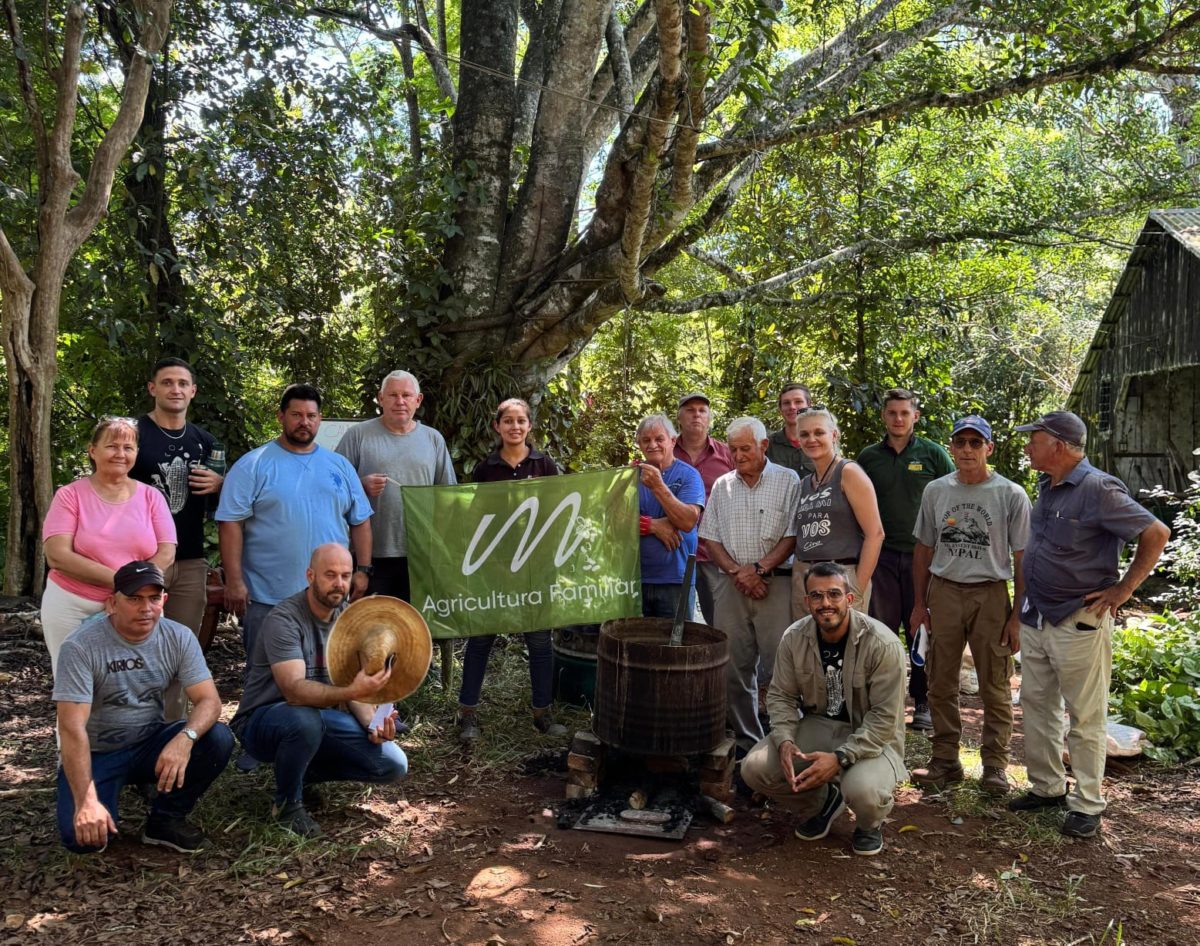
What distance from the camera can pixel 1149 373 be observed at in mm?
13695

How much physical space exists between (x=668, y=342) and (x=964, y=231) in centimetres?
541

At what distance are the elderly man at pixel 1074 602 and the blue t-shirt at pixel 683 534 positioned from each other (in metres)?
1.88

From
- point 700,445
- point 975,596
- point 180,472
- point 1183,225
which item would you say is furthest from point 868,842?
point 1183,225

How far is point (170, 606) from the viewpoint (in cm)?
513

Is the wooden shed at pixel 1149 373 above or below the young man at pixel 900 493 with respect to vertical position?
above

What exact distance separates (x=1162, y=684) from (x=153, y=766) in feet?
20.3

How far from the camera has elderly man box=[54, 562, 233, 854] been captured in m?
3.69

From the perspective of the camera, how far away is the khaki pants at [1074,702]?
4.45m

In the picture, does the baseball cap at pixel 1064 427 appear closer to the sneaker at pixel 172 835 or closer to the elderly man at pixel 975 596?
the elderly man at pixel 975 596

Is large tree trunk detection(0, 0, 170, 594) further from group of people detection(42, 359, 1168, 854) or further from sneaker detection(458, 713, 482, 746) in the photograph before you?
sneaker detection(458, 713, 482, 746)

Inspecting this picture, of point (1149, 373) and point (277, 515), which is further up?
point (1149, 373)

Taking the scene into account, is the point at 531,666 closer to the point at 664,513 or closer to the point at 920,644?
the point at 664,513

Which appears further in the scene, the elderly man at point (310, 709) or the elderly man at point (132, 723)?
the elderly man at point (310, 709)

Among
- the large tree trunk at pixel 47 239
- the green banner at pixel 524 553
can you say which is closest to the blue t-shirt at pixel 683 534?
the green banner at pixel 524 553
